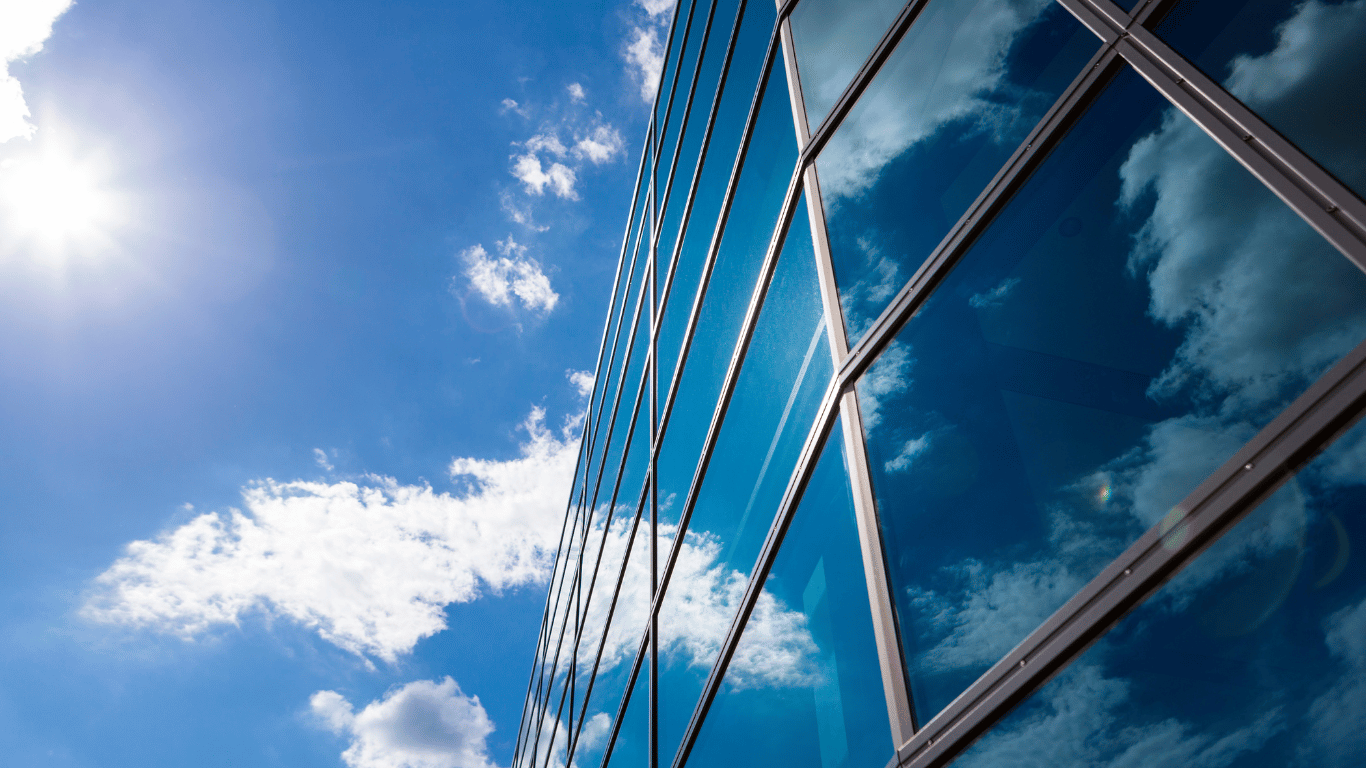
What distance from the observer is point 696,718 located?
6.55m

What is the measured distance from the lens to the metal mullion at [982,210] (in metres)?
3.46

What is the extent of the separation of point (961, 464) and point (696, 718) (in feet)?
13.5

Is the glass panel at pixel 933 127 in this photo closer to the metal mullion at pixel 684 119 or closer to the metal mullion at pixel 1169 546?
the metal mullion at pixel 1169 546

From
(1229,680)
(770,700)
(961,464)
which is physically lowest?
(1229,680)

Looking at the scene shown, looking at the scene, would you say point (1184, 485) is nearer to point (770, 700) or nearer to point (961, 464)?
point (961, 464)

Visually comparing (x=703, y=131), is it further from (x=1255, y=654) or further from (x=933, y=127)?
(x=1255, y=654)

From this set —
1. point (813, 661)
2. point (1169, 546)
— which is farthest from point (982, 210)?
point (813, 661)

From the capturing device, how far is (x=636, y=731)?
28.5 ft

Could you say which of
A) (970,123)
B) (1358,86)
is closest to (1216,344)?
(1358,86)

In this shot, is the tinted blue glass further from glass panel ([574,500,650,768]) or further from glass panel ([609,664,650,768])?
glass panel ([574,500,650,768])

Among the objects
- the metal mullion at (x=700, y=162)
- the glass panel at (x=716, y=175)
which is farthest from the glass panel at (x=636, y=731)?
the metal mullion at (x=700, y=162)

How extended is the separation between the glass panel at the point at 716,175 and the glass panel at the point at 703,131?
24 mm

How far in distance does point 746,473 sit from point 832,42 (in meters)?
3.88

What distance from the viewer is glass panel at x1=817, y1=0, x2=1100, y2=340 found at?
3.87 metres
